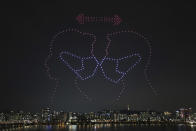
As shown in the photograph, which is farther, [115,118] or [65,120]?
[115,118]

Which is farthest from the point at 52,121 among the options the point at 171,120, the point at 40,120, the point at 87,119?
the point at 171,120

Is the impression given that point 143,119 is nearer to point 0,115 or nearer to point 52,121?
point 52,121

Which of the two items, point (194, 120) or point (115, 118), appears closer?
point (194, 120)

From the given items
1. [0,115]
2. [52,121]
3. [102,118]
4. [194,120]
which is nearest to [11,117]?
[0,115]

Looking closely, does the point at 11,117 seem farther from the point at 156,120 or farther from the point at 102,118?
the point at 156,120

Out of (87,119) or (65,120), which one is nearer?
(65,120)

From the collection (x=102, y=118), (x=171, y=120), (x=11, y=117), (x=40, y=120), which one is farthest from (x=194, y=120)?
(x=11, y=117)

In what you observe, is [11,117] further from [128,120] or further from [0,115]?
[128,120]
